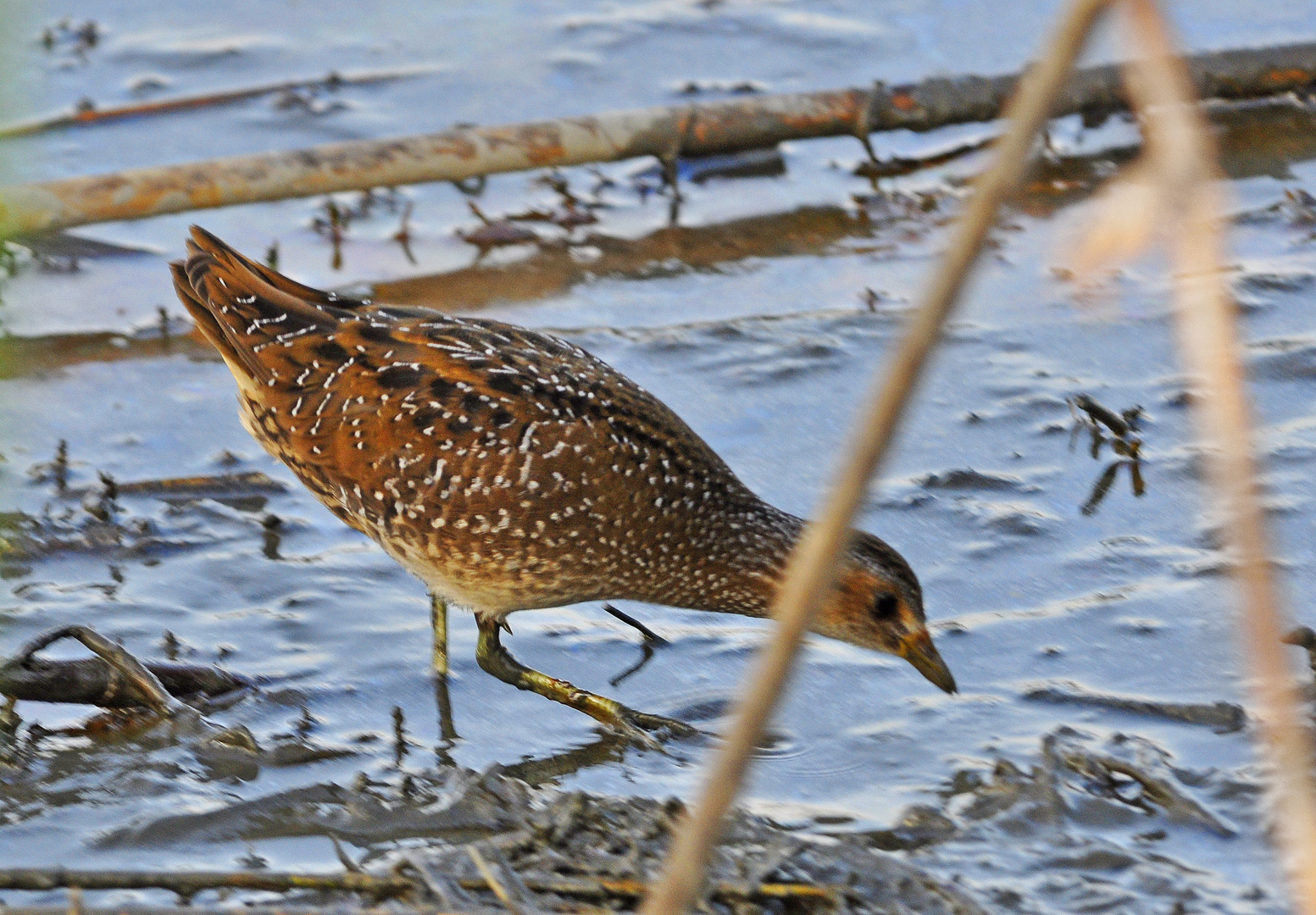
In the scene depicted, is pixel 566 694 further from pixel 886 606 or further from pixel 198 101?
pixel 198 101

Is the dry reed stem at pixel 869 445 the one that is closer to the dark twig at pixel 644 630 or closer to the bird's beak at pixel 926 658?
the bird's beak at pixel 926 658

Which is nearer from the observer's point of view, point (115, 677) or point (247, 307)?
point (115, 677)

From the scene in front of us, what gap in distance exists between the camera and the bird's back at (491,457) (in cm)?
452

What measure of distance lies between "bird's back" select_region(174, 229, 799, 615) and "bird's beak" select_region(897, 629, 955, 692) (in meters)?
0.50

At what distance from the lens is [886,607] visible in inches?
178

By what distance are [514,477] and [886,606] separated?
104 cm

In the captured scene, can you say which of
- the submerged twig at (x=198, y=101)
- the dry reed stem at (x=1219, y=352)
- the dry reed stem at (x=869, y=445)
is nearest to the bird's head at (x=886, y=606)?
the dry reed stem at (x=869, y=445)

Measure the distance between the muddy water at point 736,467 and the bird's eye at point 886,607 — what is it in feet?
0.77

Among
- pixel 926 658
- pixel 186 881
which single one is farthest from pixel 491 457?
pixel 186 881

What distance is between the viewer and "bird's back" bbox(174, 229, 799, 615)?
4.52 m

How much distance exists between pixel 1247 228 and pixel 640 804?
14.5ft

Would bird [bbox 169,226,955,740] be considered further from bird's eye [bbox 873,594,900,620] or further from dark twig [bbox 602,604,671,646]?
dark twig [bbox 602,604,671,646]

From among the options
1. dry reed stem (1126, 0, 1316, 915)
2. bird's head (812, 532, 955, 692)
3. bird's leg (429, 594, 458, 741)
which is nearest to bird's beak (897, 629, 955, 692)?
bird's head (812, 532, 955, 692)

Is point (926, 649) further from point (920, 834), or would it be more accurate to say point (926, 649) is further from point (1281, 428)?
point (1281, 428)
